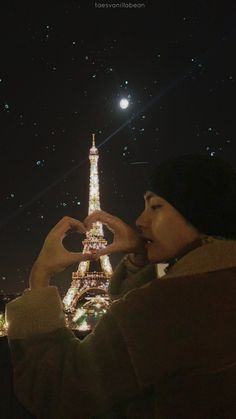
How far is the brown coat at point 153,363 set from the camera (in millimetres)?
866

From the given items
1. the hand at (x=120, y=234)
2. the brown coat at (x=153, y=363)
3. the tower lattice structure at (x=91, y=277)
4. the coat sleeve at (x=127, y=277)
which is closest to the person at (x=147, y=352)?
the brown coat at (x=153, y=363)

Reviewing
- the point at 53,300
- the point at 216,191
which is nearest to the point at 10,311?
the point at 53,300

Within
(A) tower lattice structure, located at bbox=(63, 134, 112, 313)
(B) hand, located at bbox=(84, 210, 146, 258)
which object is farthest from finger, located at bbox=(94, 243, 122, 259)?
(A) tower lattice structure, located at bbox=(63, 134, 112, 313)

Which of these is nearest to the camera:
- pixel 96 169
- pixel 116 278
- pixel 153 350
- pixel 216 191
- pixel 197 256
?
pixel 153 350

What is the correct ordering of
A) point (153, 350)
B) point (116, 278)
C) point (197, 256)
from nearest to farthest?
point (153, 350) < point (197, 256) < point (116, 278)

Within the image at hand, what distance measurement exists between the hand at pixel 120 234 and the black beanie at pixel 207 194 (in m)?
0.29

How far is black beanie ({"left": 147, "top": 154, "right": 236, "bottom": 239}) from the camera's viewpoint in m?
1.09

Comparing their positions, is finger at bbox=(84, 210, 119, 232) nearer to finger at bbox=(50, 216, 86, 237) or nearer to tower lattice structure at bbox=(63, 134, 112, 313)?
finger at bbox=(50, 216, 86, 237)

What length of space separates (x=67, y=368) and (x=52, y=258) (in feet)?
1.14

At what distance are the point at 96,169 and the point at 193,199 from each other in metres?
25.7

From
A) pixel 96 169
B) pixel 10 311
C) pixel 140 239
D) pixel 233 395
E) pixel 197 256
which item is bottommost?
pixel 233 395

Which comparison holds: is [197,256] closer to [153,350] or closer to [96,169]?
[153,350]

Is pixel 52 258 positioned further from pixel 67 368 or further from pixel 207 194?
pixel 207 194

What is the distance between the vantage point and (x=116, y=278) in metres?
1.69
